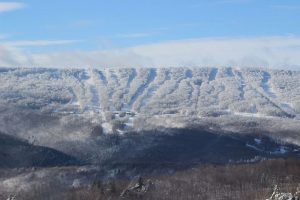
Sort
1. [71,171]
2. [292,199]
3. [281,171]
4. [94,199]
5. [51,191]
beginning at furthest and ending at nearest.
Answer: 1. [71,171]
2. [281,171]
3. [51,191]
4. [94,199]
5. [292,199]

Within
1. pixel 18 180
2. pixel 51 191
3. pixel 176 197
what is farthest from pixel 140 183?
pixel 18 180

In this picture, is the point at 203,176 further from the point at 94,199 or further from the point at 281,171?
the point at 94,199

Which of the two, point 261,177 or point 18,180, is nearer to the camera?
point 261,177

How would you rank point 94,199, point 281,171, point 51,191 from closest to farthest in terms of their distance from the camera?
point 94,199
point 51,191
point 281,171

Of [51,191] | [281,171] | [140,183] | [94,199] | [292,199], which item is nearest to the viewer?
[292,199]

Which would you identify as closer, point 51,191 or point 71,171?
point 51,191

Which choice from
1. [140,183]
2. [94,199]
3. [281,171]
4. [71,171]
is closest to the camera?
[94,199]

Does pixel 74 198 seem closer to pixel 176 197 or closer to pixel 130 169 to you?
pixel 176 197

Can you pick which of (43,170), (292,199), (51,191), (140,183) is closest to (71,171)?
(43,170)

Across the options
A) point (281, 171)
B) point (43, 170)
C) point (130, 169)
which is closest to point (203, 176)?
point (281, 171)
